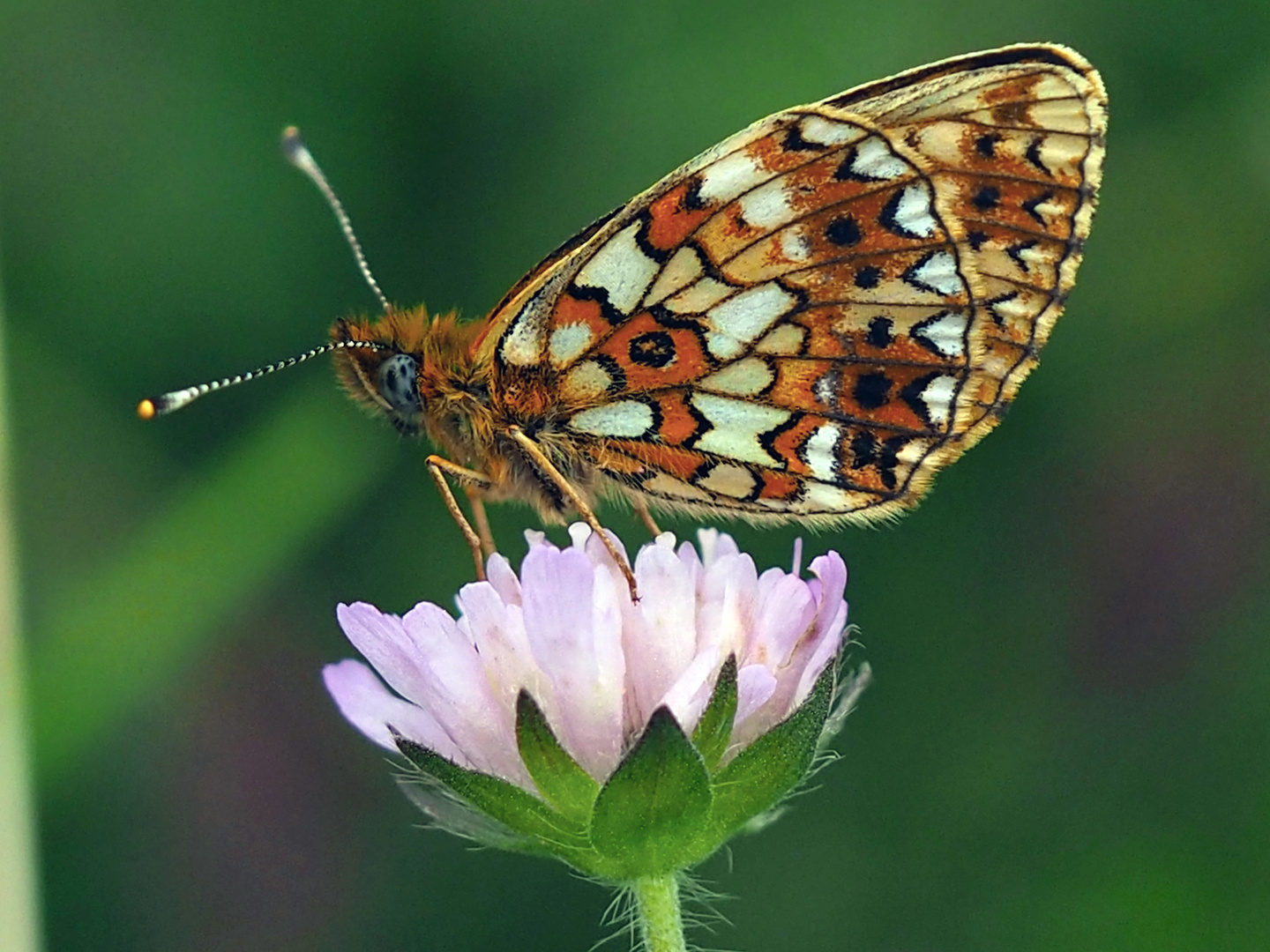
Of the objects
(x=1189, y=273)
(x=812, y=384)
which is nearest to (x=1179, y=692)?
(x=1189, y=273)

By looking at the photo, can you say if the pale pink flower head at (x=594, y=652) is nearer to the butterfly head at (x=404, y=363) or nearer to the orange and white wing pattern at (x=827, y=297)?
the orange and white wing pattern at (x=827, y=297)

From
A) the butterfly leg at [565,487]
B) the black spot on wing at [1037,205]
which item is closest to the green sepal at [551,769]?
the butterfly leg at [565,487]

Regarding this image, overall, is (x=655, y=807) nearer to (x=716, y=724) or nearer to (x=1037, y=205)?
(x=716, y=724)

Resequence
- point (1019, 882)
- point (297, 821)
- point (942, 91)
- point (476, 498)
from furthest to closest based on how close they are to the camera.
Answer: point (297, 821) < point (1019, 882) < point (476, 498) < point (942, 91)

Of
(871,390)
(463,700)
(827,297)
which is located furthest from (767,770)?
(827,297)

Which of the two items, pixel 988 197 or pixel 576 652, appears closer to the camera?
pixel 576 652

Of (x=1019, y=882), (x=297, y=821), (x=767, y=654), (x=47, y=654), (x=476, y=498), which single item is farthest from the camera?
(x=297, y=821)

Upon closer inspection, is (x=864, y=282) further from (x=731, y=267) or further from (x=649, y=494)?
(x=649, y=494)
